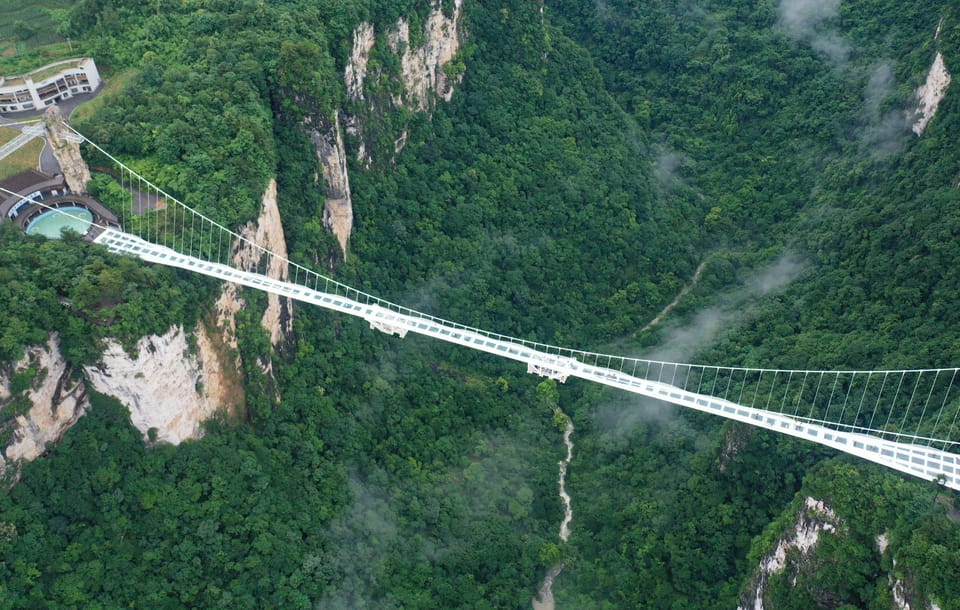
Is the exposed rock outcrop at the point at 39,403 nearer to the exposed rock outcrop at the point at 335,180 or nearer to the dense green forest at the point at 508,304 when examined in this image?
the dense green forest at the point at 508,304

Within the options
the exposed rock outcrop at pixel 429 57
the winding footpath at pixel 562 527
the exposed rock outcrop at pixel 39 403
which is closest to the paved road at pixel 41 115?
the exposed rock outcrop at pixel 39 403

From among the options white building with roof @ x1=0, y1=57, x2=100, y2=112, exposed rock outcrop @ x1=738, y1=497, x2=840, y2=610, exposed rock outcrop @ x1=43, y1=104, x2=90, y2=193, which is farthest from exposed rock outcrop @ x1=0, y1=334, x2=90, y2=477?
exposed rock outcrop @ x1=738, y1=497, x2=840, y2=610

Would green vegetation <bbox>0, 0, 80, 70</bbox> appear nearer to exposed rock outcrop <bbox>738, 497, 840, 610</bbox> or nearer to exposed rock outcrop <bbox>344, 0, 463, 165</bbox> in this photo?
exposed rock outcrop <bbox>344, 0, 463, 165</bbox>

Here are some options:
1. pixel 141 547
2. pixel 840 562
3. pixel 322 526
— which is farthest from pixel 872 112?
pixel 141 547

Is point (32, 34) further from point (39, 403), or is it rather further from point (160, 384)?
point (39, 403)

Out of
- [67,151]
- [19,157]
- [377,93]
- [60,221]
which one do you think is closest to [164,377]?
[60,221]

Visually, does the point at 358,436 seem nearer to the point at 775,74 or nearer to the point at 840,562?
the point at 840,562
